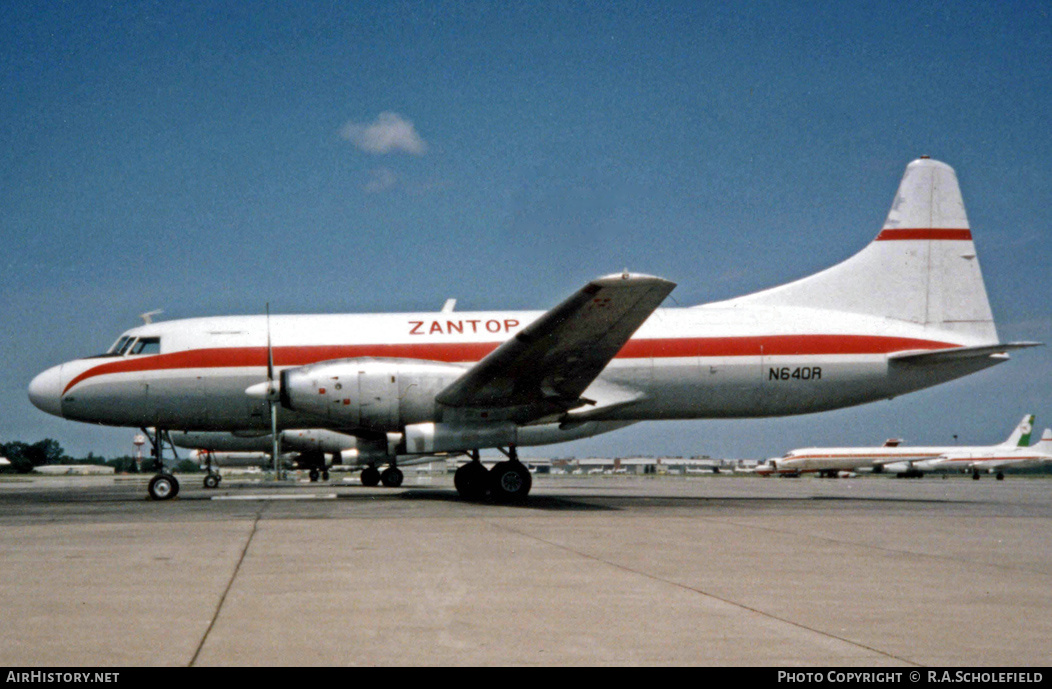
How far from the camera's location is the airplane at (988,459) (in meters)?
71.8

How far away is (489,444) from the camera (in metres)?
18.4

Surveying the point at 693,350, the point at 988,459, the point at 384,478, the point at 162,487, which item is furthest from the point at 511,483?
the point at 988,459

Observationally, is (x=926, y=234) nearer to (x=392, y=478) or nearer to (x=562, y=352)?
(x=562, y=352)

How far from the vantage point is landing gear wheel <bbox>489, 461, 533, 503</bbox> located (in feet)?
61.4

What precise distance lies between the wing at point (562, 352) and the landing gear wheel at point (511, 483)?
1.14m

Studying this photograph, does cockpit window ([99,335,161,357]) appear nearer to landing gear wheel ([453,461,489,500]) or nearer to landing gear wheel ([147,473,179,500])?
landing gear wheel ([147,473,179,500])

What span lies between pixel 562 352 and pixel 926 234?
35.7 ft

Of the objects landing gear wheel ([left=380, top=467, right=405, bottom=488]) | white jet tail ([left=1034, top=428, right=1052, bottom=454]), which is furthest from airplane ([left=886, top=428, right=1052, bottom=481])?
landing gear wheel ([left=380, top=467, right=405, bottom=488])

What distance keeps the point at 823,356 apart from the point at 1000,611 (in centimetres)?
1493

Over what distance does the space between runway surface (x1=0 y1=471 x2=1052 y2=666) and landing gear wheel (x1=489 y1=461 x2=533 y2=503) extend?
5.32 m

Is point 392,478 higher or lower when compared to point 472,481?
lower

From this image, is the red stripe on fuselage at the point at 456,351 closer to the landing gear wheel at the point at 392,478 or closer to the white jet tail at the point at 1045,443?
the landing gear wheel at the point at 392,478

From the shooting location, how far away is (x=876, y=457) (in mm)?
72188
